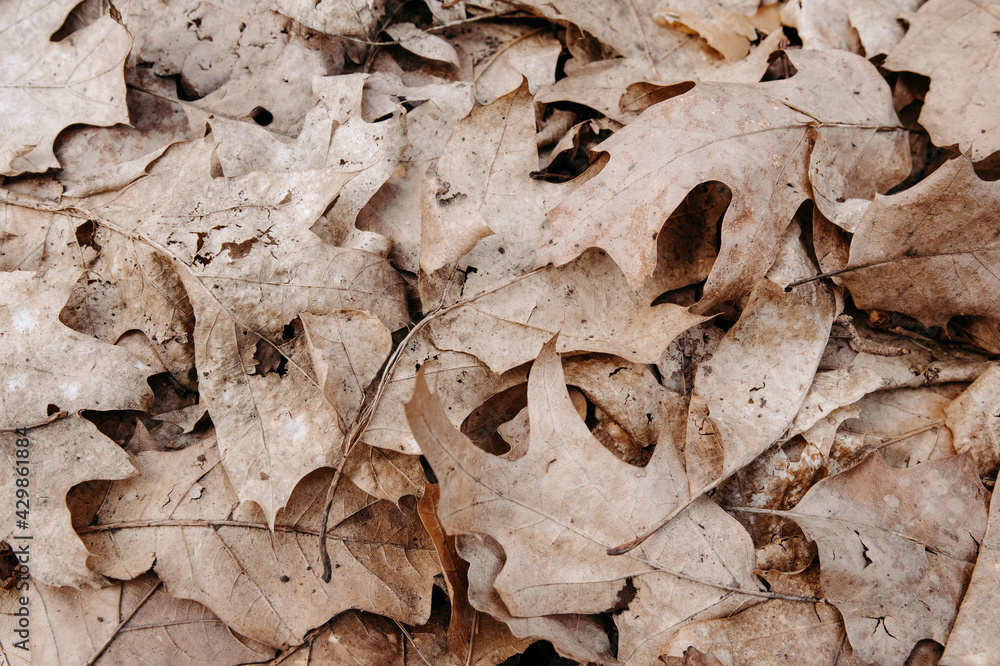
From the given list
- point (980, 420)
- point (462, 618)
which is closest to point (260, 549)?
point (462, 618)

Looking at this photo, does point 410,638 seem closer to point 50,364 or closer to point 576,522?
point 576,522

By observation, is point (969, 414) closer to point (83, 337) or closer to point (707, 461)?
point (707, 461)

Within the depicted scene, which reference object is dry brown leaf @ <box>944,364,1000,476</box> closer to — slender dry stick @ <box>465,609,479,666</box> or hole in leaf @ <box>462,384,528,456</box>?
hole in leaf @ <box>462,384,528,456</box>

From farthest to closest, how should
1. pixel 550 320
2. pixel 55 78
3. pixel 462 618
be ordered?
1. pixel 55 78
2. pixel 550 320
3. pixel 462 618

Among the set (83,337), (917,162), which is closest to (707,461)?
(917,162)

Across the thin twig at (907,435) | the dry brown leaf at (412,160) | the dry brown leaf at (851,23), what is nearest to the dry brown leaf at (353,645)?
the dry brown leaf at (412,160)

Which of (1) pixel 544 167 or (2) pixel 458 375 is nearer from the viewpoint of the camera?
(2) pixel 458 375

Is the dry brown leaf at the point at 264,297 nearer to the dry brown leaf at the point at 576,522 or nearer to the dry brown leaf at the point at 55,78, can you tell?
the dry brown leaf at the point at 576,522
